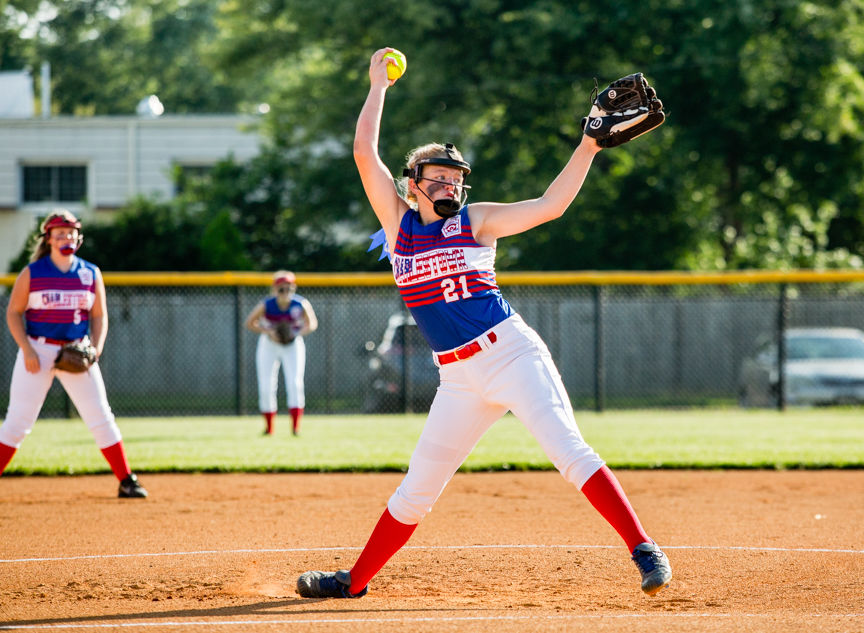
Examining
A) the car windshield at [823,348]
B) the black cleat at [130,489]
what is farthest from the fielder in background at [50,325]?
the car windshield at [823,348]

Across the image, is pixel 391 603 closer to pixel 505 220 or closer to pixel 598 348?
pixel 505 220

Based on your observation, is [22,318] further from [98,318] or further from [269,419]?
[269,419]

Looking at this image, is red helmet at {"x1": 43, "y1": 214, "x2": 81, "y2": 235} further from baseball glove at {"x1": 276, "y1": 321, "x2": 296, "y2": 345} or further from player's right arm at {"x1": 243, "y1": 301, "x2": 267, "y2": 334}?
baseball glove at {"x1": 276, "y1": 321, "x2": 296, "y2": 345}

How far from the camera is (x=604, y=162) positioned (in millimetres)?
26016

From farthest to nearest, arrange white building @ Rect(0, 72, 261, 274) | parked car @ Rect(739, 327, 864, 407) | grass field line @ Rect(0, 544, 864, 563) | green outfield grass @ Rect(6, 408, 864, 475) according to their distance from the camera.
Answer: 1. white building @ Rect(0, 72, 261, 274)
2. parked car @ Rect(739, 327, 864, 407)
3. green outfield grass @ Rect(6, 408, 864, 475)
4. grass field line @ Rect(0, 544, 864, 563)

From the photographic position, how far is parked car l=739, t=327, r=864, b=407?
1823cm

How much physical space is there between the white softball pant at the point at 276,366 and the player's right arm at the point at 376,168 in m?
8.34

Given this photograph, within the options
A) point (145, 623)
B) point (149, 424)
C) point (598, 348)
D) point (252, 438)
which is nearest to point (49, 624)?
point (145, 623)

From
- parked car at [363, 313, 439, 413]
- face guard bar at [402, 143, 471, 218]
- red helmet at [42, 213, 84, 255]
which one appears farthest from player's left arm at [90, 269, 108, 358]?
parked car at [363, 313, 439, 413]

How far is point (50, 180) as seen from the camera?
101ft

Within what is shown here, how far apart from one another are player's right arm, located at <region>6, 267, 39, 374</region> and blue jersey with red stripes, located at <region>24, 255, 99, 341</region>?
0.04m

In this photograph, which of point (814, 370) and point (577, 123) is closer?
point (814, 370)

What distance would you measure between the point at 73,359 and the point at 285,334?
18.0 ft

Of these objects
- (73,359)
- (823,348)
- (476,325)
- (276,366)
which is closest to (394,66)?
(476,325)
